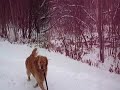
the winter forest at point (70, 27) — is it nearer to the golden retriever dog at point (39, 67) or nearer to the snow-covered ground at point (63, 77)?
the snow-covered ground at point (63, 77)

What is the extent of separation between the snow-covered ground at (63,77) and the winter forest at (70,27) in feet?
3.08

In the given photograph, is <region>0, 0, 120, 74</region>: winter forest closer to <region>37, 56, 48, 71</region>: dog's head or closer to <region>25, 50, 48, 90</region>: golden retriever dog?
<region>25, 50, 48, 90</region>: golden retriever dog

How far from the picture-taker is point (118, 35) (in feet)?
31.3

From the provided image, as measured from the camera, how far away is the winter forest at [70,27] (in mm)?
9680

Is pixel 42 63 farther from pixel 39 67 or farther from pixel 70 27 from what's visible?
pixel 70 27

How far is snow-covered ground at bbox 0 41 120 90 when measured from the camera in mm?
6578

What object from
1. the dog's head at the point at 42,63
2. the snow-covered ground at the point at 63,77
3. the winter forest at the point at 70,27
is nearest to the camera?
the dog's head at the point at 42,63

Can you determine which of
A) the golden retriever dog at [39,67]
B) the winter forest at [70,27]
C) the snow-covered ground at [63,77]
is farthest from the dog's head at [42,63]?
the winter forest at [70,27]

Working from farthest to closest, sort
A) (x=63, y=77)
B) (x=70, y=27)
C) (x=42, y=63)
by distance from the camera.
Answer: (x=70, y=27) → (x=63, y=77) → (x=42, y=63)

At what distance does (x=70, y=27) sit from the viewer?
38.8 ft

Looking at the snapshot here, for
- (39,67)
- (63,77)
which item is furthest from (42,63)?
(63,77)

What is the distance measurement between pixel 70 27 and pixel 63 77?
4.96 metres

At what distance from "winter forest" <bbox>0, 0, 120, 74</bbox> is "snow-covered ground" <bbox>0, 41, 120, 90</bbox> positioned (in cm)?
94

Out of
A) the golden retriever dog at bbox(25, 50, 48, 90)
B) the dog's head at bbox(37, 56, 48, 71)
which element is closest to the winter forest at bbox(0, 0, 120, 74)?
the golden retriever dog at bbox(25, 50, 48, 90)
